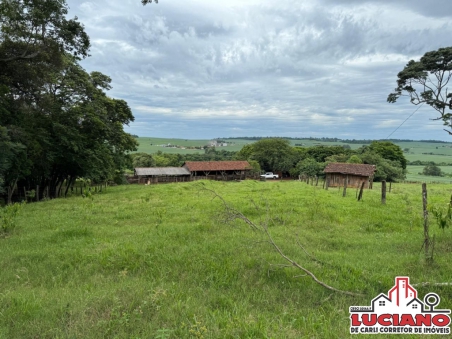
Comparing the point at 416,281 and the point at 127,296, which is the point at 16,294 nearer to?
the point at 127,296

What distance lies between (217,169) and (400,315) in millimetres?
43397

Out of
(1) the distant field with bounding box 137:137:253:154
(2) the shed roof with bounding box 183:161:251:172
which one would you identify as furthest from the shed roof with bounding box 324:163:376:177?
(1) the distant field with bounding box 137:137:253:154

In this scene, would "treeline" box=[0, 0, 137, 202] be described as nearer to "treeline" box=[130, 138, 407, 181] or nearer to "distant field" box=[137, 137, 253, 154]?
"treeline" box=[130, 138, 407, 181]

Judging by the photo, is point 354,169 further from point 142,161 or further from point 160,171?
point 142,161

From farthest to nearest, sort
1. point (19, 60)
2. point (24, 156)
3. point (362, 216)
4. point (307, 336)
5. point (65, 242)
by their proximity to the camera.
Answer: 1. point (24, 156)
2. point (19, 60)
3. point (362, 216)
4. point (65, 242)
5. point (307, 336)

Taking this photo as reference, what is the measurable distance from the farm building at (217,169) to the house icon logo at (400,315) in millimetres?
41637

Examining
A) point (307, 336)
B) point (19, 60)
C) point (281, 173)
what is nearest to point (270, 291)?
point (307, 336)

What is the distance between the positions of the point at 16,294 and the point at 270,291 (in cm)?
378

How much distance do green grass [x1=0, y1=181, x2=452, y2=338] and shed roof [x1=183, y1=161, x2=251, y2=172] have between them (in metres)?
36.9

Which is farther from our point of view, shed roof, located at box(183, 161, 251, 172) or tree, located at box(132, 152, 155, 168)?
tree, located at box(132, 152, 155, 168)

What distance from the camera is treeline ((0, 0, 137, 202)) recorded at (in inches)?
420

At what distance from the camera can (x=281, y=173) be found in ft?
194

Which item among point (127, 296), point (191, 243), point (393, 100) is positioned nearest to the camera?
point (127, 296)

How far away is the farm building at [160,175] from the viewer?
4205cm
